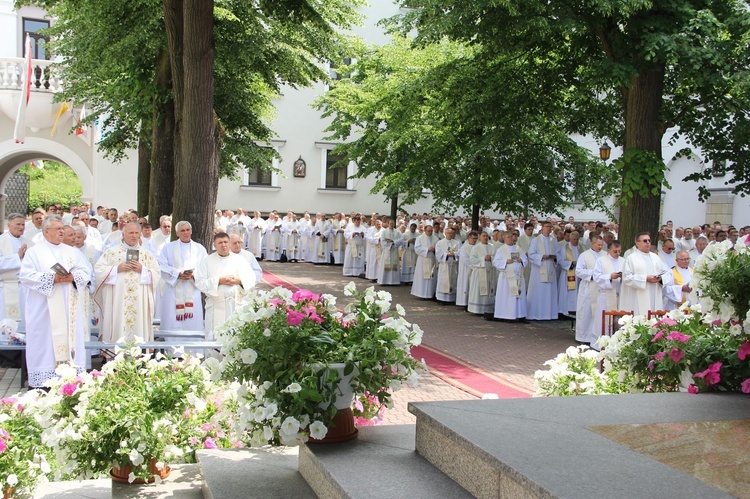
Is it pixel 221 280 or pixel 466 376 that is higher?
pixel 221 280

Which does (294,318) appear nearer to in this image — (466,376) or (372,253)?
(466,376)

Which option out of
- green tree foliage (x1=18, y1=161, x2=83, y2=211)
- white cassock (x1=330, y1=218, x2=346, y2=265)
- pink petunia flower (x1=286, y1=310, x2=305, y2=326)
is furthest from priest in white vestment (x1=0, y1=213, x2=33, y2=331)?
green tree foliage (x1=18, y1=161, x2=83, y2=211)

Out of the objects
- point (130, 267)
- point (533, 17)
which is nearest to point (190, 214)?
point (130, 267)

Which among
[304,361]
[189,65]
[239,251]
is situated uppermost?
[189,65]

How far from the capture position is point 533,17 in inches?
536

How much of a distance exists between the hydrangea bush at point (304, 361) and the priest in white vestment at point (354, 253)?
22987 millimetres

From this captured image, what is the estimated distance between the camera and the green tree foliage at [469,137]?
57.5ft

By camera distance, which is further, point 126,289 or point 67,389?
point 126,289

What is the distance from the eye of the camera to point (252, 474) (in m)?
4.84

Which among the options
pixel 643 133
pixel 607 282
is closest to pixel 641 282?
pixel 607 282

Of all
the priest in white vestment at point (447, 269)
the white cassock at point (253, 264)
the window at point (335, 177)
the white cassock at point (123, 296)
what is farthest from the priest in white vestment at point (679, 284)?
the window at point (335, 177)

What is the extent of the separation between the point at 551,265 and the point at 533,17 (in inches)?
263

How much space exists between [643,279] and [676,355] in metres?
7.80

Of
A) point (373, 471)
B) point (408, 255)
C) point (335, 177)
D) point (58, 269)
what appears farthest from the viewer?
point (335, 177)
